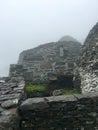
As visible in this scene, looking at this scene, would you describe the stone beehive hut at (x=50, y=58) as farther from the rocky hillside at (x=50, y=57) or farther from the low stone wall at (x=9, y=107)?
the low stone wall at (x=9, y=107)

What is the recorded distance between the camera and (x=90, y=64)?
32.7ft

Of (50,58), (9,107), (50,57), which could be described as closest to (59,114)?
(9,107)

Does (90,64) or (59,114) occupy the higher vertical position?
(90,64)

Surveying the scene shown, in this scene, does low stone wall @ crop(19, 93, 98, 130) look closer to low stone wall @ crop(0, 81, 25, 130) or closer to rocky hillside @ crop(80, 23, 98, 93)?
low stone wall @ crop(0, 81, 25, 130)

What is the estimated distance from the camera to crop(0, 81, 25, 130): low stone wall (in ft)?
17.9

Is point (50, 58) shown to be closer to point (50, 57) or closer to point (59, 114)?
point (50, 57)

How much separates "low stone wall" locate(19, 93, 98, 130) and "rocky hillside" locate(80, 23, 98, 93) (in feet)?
9.01

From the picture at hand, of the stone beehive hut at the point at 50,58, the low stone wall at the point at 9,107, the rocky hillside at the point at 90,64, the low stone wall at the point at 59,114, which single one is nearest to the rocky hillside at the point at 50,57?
the stone beehive hut at the point at 50,58

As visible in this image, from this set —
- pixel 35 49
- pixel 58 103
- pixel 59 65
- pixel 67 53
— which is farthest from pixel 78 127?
pixel 35 49

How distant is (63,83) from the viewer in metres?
11.1

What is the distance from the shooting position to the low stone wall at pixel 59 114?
641 centimetres

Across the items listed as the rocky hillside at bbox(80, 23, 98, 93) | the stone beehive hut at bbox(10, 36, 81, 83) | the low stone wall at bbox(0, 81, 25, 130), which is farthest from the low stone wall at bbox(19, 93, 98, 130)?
the stone beehive hut at bbox(10, 36, 81, 83)

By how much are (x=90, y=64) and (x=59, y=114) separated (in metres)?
3.77

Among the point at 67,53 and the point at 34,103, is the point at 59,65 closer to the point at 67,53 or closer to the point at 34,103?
the point at 67,53
